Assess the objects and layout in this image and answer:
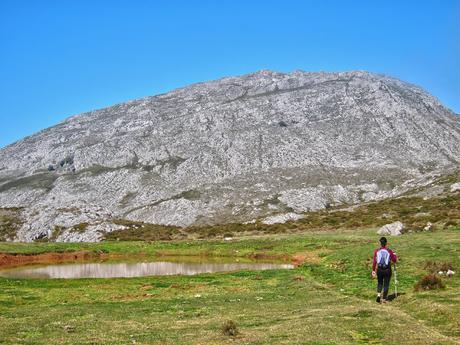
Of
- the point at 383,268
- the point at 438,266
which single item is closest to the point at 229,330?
the point at 383,268

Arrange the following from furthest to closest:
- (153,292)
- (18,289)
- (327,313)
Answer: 1. (18,289)
2. (153,292)
3. (327,313)

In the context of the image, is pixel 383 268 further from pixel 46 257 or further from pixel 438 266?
pixel 46 257

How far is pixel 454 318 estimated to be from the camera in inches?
898

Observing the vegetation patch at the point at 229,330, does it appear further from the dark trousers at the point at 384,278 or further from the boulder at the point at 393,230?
the boulder at the point at 393,230

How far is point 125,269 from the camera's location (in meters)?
70.2

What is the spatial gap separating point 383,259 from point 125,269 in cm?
4759

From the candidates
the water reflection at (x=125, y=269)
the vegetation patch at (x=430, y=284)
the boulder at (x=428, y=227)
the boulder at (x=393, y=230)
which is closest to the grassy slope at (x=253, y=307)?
the vegetation patch at (x=430, y=284)

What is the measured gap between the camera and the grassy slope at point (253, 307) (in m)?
22.2

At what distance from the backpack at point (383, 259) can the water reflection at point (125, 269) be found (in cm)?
3479

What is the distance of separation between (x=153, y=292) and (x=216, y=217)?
133 metres

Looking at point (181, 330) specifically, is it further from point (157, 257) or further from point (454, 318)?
point (157, 257)

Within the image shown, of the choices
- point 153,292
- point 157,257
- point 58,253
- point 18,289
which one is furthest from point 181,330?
point 58,253

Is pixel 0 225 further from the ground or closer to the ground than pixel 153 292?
further from the ground

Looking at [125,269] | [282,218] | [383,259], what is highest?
[282,218]
